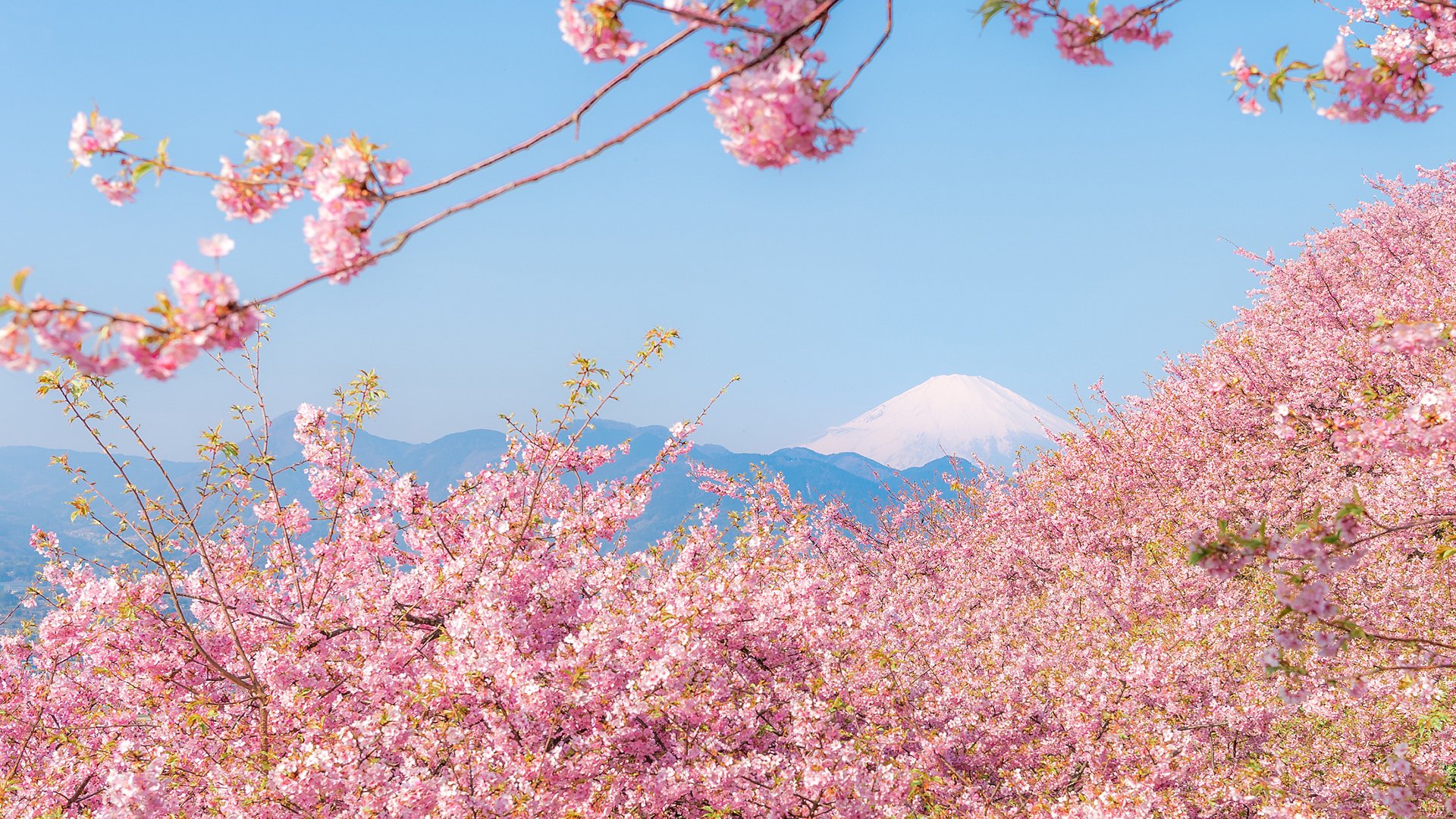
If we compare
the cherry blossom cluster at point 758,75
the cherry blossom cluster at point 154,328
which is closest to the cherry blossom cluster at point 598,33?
the cherry blossom cluster at point 758,75

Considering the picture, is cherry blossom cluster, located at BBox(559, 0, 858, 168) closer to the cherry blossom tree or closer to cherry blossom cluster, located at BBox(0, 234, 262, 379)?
the cherry blossom tree

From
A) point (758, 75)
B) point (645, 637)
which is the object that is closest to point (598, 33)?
point (758, 75)

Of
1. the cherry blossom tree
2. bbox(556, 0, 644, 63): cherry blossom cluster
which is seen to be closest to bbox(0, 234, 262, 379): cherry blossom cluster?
the cherry blossom tree

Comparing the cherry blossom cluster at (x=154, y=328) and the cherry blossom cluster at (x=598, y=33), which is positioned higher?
the cherry blossom cluster at (x=598, y=33)

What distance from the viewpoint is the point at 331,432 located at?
7758mm

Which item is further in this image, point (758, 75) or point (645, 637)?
point (645, 637)

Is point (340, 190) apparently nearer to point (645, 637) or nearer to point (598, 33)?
point (598, 33)

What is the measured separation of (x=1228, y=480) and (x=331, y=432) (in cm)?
1339

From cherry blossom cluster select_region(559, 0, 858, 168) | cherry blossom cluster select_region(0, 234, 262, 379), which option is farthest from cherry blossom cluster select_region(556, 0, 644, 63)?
cherry blossom cluster select_region(0, 234, 262, 379)

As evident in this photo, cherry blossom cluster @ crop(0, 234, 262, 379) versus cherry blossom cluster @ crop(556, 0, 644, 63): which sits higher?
cherry blossom cluster @ crop(556, 0, 644, 63)

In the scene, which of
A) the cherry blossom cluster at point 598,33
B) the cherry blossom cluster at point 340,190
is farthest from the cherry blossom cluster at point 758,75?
the cherry blossom cluster at point 340,190

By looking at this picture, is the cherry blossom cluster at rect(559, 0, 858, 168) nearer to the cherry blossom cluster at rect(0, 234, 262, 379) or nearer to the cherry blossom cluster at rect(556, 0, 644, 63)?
the cherry blossom cluster at rect(556, 0, 644, 63)

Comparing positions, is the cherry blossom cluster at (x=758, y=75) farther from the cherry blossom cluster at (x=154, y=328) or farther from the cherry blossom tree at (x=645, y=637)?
the cherry blossom cluster at (x=154, y=328)

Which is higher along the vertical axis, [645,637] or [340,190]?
[340,190]
